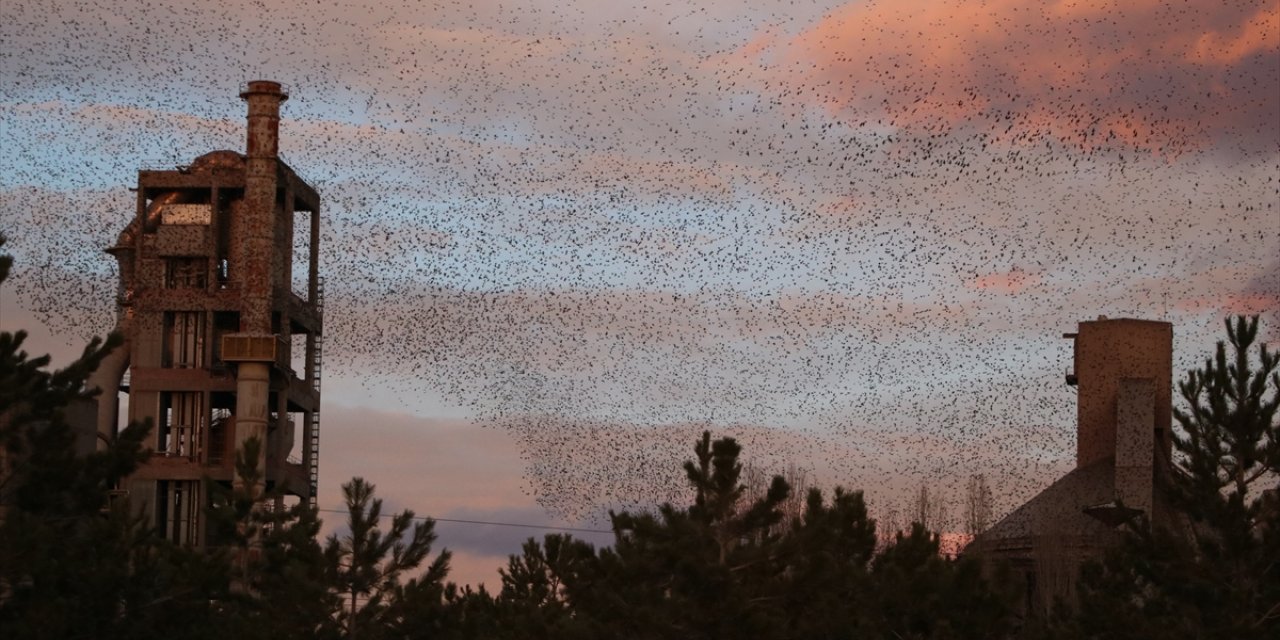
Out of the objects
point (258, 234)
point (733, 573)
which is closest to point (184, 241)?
point (258, 234)

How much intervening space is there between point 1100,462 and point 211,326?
41.8m

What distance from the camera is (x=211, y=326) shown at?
3155 inches

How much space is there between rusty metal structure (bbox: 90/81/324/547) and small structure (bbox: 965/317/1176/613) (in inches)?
1163

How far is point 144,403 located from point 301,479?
6585 millimetres

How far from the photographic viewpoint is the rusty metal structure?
7781 centimetres

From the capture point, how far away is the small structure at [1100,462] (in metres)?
88.1

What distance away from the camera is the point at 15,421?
33.6 m

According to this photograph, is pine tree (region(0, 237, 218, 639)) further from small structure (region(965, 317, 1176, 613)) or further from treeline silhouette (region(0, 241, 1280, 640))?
small structure (region(965, 317, 1176, 613))

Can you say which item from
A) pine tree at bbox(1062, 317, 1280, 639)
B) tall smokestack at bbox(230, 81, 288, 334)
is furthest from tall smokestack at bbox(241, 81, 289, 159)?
pine tree at bbox(1062, 317, 1280, 639)

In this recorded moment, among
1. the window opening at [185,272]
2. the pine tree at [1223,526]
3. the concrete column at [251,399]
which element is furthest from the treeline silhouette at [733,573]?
the window opening at [185,272]

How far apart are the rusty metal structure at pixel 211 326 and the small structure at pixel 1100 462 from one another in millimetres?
29541

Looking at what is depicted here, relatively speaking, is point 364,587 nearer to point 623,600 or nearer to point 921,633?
point 623,600

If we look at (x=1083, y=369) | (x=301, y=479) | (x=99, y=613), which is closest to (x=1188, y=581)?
(x=99, y=613)

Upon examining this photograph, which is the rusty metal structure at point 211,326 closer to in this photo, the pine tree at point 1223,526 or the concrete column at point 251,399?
the concrete column at point 251,399
